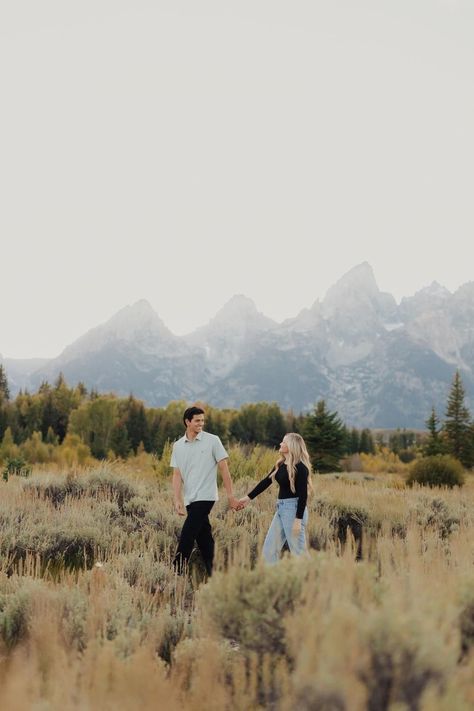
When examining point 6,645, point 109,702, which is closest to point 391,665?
point 109,702

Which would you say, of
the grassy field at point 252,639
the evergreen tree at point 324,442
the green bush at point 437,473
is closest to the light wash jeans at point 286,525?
the grassy field at point 252,639

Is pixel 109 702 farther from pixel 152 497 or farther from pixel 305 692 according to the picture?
pixel 152 497

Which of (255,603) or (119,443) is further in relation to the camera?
(119,443)

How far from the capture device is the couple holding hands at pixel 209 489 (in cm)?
664

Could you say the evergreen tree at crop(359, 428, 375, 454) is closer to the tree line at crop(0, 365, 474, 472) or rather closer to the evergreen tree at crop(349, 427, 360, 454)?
the evergreen tree at crop(349, 427, 360, 454)

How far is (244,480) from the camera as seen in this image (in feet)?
42.1

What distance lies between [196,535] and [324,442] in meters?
41.7

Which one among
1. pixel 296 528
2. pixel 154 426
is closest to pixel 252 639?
→ pixel 296 528

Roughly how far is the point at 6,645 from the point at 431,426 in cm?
5373

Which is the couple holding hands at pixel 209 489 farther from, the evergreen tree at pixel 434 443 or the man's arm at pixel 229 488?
the evergreen tree at pixel 434 443

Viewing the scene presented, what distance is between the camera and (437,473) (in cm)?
2280

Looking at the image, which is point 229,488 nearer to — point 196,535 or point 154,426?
point 196,535

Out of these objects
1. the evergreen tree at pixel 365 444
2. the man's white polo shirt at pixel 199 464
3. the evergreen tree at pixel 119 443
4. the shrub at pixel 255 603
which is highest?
the man's white polo shirt at pixel 199 464

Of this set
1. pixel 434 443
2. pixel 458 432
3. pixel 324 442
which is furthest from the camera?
pixel 458 432
